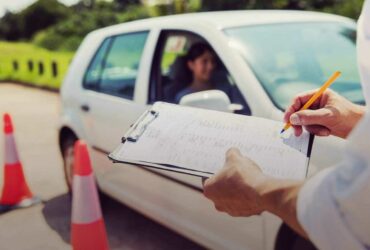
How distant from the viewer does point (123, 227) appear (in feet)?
14.0

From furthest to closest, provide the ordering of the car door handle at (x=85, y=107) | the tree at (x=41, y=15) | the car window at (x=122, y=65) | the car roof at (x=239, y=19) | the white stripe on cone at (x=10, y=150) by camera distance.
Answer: the tree at (x=41, y=15) < the white stripe on cone at (x=10, y=150) < the car door handle at (x=85, y=107) < the car window at (x=122, y=65) < the car roof at (x=239, y=19)

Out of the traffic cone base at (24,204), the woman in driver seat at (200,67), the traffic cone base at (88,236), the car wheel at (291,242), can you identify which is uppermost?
the woman in driver seat at (200,67)

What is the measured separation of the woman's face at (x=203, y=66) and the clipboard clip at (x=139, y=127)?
6.54 feet

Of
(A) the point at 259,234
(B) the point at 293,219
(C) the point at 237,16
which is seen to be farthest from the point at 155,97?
(B) the point at 293,219

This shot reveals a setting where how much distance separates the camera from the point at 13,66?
20906 mm

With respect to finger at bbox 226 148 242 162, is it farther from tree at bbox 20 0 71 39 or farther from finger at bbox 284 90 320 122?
tree at bbox 20 0 71 39

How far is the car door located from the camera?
3762mm

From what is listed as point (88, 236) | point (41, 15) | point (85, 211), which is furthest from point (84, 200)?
point (41, 15)

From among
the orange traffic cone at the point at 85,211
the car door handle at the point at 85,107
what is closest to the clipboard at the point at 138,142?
the orange traffic cone at the point at 85,211

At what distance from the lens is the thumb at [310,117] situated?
166 cm

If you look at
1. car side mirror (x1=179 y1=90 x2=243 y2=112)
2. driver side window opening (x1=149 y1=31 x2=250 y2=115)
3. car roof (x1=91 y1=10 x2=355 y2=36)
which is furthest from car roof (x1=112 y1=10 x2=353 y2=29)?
car side mirror (x1=179 y1=90 x2=243 y2=112)

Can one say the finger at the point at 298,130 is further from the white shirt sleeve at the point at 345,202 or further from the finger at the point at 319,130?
the white shirt sleeve at the point at 345,202

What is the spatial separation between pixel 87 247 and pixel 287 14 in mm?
2048

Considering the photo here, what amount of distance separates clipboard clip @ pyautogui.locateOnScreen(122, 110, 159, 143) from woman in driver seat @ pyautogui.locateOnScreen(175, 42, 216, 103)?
76.0 inches
